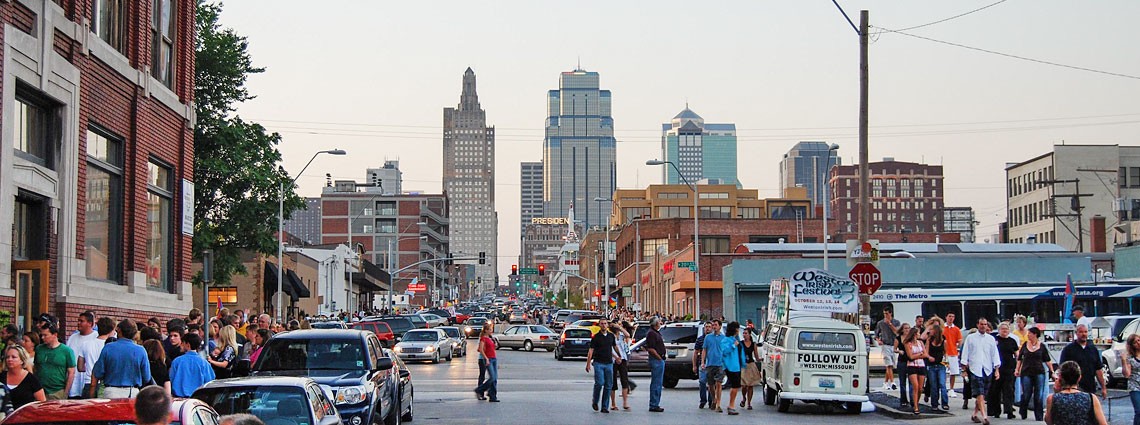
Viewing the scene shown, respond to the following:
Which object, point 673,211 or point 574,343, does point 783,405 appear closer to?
point 574,343

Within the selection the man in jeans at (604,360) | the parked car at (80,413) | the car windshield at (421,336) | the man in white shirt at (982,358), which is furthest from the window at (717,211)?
the parked car at (80,413)

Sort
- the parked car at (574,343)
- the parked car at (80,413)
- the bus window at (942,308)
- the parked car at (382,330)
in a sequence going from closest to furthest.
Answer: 1. the parked car at (80,413)
2. the bus window at (942,308)
3. the parked car at (574,343)
4. the parked car at (382,330)

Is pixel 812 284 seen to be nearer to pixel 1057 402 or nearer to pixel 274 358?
pixel 274 358

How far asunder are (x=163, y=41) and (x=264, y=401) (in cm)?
1661

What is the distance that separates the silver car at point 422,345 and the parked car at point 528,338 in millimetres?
10908

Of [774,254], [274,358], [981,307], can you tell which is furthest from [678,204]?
[274,358]

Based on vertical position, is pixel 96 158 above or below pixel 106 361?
above

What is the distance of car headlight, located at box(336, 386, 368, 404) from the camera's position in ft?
50.3

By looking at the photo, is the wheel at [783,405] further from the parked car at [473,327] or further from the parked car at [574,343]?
the parked car at [473,327]

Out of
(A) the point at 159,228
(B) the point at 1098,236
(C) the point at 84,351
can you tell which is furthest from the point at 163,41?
(B) the point at 1098,236

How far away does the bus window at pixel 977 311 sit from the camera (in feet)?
140

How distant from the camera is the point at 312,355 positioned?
16.6 metres

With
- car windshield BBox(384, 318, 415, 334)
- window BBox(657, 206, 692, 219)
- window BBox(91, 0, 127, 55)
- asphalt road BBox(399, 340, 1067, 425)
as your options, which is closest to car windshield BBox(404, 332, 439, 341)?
car windshield BBox(384, 318, 415, 334)

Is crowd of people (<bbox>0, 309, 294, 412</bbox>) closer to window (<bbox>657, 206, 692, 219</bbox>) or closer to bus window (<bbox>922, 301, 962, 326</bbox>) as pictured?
bus window (<bbox>922, 301, 962, 326</bbox>)
